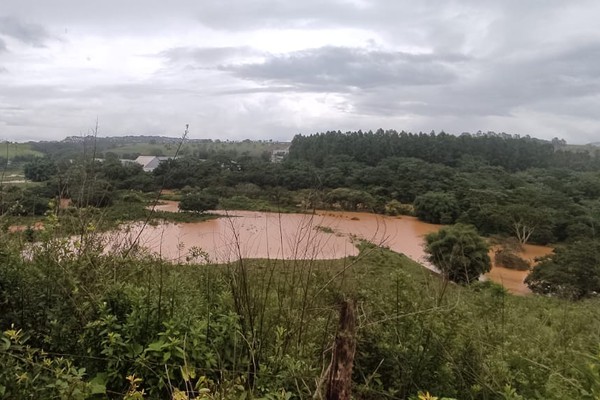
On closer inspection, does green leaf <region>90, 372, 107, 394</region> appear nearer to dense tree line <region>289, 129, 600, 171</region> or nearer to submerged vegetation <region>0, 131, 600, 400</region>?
submerged vegetation <region>0, 131, 600, 400</region>

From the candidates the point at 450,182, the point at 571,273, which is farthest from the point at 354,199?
the point at 450,182

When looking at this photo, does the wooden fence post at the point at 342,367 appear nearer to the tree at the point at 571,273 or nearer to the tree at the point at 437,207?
the tree at the point at 571,273

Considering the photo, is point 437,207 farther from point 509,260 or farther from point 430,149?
point 430,149

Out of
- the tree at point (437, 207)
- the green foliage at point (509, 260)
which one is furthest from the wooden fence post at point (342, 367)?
the tree at point (437, 207)

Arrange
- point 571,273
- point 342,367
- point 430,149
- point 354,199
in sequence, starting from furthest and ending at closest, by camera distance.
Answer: point 430,149
point 354,199
point 571,273
point 342,367

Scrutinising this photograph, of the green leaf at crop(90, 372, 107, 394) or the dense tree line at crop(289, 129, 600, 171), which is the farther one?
the dense tree line at crop(289, 129, 600, 171)

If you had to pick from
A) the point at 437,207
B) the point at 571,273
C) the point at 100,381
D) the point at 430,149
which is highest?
the point at 430,149

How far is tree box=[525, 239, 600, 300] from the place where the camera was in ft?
33.7

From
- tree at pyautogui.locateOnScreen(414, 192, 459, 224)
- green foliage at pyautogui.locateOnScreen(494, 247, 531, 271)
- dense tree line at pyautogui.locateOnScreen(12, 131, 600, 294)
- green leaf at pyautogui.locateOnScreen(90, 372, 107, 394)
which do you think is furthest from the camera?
tree at pyautogui.locateOnScreen(414, 192, 459, 224)

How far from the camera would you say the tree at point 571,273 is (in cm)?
1027

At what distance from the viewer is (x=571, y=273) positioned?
10531 millimetres

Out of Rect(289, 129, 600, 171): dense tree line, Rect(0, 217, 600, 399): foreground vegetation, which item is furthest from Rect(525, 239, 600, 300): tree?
Rect(289, 129, 600, 171): dense tree line

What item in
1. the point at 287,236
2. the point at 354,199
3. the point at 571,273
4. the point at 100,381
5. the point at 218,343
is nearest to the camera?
the point at 100,381

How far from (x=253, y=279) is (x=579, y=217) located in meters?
18.2
